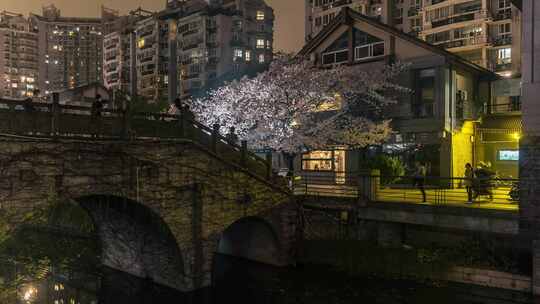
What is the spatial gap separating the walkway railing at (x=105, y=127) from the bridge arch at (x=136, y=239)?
9.23ft

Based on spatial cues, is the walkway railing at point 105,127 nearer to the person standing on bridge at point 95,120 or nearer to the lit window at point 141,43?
the person standing on bridge at point 95,120

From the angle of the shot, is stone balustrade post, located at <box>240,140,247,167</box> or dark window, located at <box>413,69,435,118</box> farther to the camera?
dark window, located at <box>413,69,435,118</box>

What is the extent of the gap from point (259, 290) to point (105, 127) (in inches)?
399

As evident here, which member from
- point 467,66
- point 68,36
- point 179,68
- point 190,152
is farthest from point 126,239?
point 68,36

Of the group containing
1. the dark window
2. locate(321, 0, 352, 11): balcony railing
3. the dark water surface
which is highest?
locate(321, 0, 352, 11): balcony railing

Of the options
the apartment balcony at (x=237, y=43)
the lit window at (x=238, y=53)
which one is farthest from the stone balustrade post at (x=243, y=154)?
the lit window at (x=238, y=53)

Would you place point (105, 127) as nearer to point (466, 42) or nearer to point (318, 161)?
point (318, 161)

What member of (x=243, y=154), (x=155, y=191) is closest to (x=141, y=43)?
(x=243, y=154)

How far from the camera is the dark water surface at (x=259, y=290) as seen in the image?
1864cm

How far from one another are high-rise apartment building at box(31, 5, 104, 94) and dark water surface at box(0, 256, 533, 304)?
5459 inches

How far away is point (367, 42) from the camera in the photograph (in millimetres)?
33656

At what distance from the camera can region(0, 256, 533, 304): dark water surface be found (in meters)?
18.6

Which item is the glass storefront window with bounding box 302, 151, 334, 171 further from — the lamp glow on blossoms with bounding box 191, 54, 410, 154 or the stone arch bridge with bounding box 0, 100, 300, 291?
the stone arch bridge with bounding box 0, 100, 300, 291

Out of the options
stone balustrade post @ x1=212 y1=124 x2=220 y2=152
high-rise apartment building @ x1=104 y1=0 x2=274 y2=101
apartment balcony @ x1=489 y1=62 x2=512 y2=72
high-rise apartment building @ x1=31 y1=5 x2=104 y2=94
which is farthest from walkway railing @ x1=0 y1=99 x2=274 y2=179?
high-rise apartment building @ x1=31 y1=5 x2=104 y2=94
